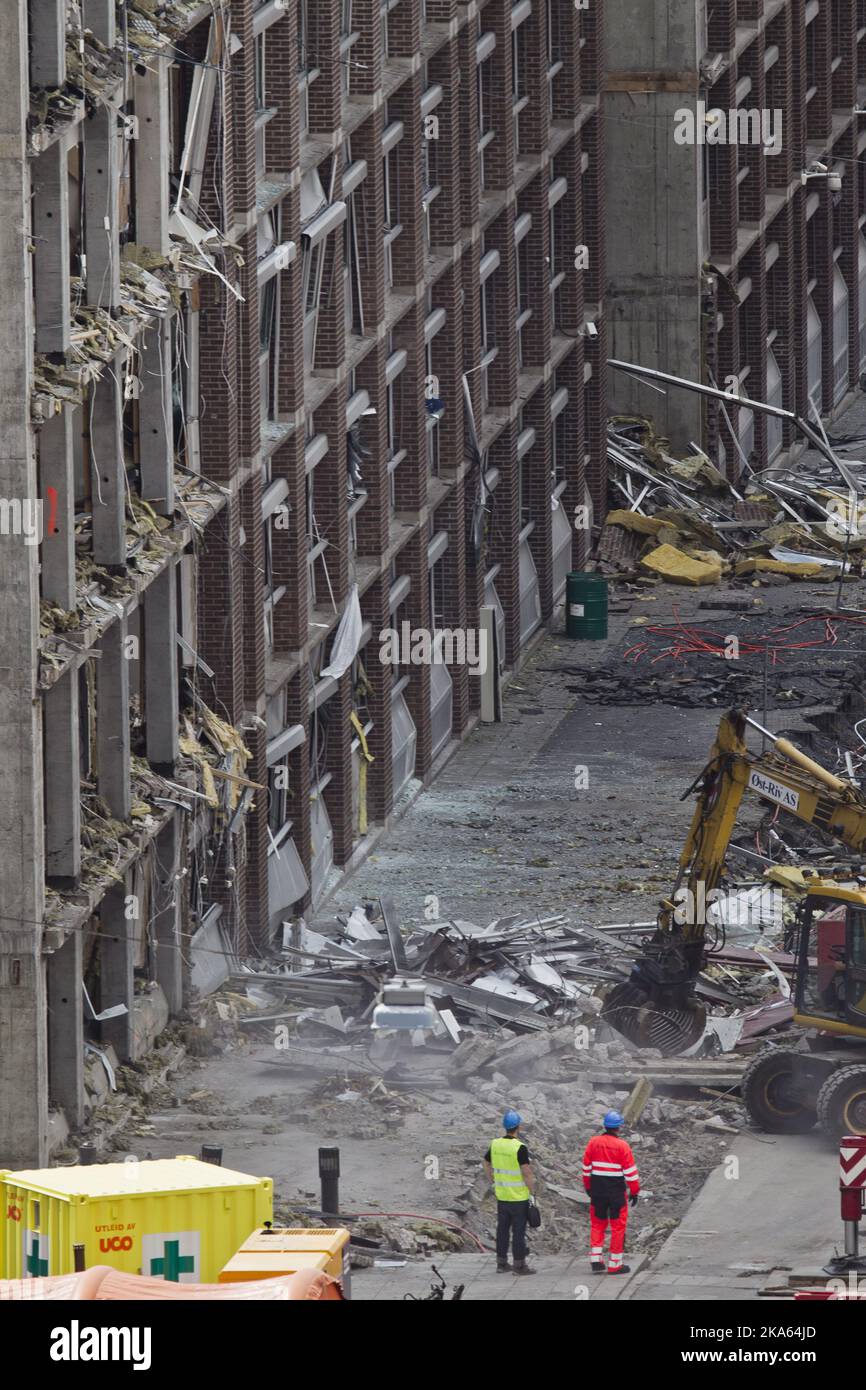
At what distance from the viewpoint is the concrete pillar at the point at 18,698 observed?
90.9 ft

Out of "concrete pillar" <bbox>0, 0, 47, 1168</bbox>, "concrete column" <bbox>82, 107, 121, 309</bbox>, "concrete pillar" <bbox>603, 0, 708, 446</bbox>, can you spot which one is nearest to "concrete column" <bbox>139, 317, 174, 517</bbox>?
"concrete column" <bbox>82, 107, 121, 309</bbox>

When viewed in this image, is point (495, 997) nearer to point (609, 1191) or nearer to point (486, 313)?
point (609, 1191)

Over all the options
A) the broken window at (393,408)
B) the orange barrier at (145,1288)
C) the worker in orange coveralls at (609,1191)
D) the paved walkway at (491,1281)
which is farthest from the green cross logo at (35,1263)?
the broken window at (393,408)

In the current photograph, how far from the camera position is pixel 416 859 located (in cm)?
4294

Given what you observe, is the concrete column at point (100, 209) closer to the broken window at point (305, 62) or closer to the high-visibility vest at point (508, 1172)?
the broken window at point (305, 62)

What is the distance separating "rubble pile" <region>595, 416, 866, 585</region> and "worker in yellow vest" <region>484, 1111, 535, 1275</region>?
101 ft

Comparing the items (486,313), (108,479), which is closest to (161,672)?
(108,479)

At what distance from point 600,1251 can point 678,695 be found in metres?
23.9

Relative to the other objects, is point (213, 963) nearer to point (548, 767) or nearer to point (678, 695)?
point (548, 767)

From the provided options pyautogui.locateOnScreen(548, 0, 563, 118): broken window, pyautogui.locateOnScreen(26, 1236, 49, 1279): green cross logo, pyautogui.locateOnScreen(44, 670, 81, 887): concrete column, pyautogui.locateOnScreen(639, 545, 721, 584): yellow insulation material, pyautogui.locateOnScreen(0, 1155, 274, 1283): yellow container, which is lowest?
pyautogui.locateOnScreen(26, 1236, 49, 1279): green cross logo

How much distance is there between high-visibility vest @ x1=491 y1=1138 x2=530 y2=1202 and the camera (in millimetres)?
27000

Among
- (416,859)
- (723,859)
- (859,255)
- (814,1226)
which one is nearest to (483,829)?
(416,859)

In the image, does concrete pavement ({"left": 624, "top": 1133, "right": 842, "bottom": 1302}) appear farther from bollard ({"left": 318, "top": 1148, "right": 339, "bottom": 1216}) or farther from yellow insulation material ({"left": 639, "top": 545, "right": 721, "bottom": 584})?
yellow insulation material ({"left": 639, "top": 545, "right": 721, "bottom": 584})

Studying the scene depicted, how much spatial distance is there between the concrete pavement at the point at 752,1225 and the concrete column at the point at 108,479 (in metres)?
9.42
